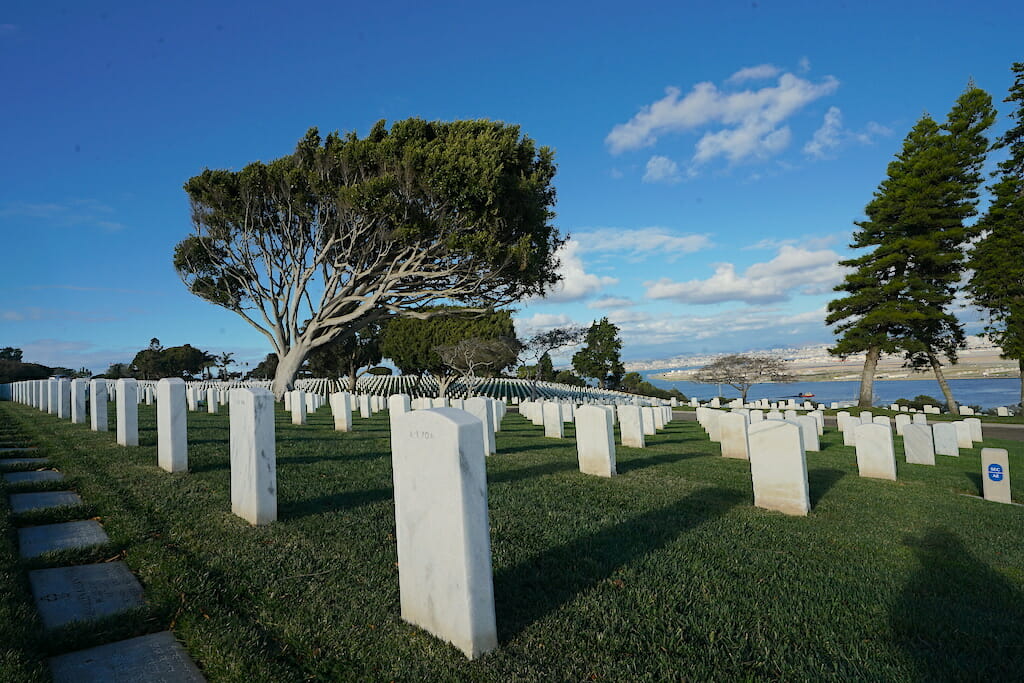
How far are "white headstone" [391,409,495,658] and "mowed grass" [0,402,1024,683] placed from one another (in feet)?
0.39

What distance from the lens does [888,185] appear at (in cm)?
2827

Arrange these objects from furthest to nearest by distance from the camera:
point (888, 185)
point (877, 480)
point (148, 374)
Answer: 1. point (148, 374)
2. point (888, 185)
3. point (877, 480)

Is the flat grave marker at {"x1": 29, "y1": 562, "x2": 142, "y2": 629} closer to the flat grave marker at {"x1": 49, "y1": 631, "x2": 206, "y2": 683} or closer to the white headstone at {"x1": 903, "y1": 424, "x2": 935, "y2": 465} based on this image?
the flat grave marker at {"x1": 49, "y1": 631, "x2": 206, "y2": 683}

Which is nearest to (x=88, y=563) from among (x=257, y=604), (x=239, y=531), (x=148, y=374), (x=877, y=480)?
(x=239, y=531)

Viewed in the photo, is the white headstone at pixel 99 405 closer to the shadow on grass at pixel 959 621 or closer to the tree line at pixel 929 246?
the shadow on grass at pixel 959 621

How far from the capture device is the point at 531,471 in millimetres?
7289

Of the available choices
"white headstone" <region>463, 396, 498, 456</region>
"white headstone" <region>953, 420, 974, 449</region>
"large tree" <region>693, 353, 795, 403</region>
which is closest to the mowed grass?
"white headstone" <region>463, 396, 498, 456</region>

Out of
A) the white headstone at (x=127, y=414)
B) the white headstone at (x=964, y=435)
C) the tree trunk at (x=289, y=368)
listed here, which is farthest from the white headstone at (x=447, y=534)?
the tree trunk at (x=289, y=368)

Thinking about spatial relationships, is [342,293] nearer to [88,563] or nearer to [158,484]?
[158,484]

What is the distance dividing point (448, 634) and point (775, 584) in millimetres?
2194

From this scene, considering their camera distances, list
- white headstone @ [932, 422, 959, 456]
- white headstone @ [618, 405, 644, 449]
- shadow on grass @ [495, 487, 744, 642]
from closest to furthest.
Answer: shadow on grass @ [495, 487, 744, 642]
white headstone @ [618, 405, 644, 449]
white headstone @ [932, 422, 959, 456]

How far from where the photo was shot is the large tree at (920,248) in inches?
1037

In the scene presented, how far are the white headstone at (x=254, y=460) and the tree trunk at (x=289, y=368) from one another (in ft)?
59.1

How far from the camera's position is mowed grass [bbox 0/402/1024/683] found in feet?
8.04
